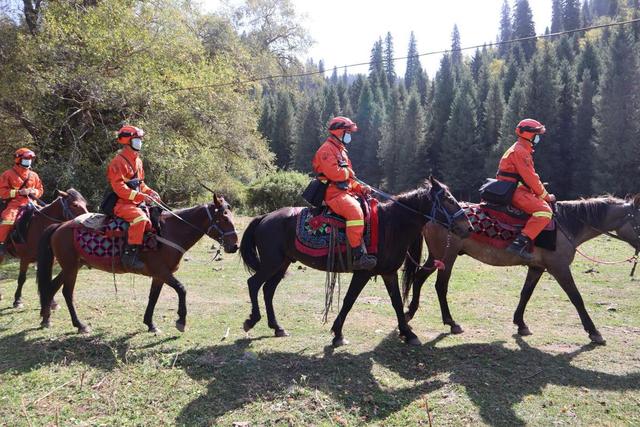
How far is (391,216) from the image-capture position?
685cm

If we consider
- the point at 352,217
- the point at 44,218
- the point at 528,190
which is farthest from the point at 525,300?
the point at 44,218

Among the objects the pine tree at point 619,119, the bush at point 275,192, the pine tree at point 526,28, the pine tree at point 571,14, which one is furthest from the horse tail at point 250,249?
the pine tree at point 571,14

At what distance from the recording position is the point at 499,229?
24.1 feet

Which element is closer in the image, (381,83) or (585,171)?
(585,171)

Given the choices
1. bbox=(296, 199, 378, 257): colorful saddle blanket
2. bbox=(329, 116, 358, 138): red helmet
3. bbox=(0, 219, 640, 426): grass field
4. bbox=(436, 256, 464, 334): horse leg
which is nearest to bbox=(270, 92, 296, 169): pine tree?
bbox=(0, 219, 640, 426): grass field

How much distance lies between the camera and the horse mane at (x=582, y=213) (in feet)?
24.7

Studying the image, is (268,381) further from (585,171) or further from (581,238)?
(585,171)

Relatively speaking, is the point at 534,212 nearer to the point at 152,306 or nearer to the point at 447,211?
the point at 447,211

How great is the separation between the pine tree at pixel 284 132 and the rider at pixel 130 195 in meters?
63.4

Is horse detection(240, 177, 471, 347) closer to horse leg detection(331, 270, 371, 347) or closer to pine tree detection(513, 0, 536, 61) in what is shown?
horse leg detection(331, 270, 371, 347)

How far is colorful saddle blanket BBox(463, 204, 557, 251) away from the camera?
23.4 feet

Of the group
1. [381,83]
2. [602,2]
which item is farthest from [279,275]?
[602,2]

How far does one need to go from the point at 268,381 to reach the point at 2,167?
51.8ft

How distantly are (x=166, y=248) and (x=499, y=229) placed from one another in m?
5.20
